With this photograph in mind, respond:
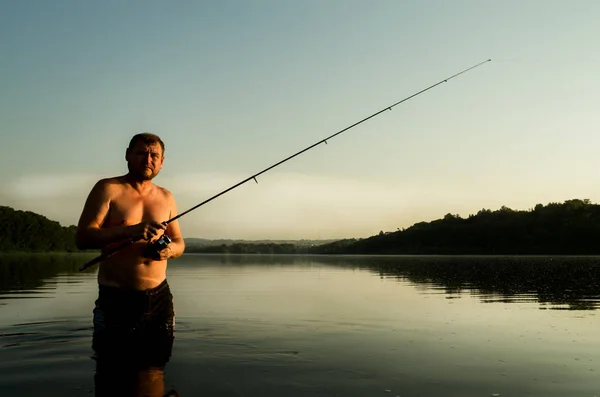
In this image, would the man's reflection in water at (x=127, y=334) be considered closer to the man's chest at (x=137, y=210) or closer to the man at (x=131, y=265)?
the man at (x=131, y=265)

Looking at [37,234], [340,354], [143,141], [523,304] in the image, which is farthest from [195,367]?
[37,234]

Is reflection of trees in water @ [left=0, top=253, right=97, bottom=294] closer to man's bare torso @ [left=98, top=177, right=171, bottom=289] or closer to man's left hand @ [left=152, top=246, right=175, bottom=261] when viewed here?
man's bare torso @ [left=98, top=177, right=171, bottom=289]

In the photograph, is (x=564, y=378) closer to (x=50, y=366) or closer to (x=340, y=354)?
(x=340, y=354)

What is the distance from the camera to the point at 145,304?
6.80 meters

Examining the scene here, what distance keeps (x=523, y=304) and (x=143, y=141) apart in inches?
602

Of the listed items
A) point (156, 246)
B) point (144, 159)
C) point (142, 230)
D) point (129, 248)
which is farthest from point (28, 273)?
point (142, 230)

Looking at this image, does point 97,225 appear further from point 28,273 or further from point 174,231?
Answer: point 28,273

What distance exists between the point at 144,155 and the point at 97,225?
91 cm

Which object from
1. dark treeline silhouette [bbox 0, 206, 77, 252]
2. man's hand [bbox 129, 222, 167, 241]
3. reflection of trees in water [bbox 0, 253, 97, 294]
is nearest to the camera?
man's hand [bbox 129, 222, 167, 241]

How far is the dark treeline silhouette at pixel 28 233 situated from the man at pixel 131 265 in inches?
6854

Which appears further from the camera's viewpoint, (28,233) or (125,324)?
(28,233)

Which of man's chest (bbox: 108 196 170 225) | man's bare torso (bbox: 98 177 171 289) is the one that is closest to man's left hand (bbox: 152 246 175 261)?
man's bare torso (bbox: 98 177 171 289)

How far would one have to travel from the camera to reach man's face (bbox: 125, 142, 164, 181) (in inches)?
265

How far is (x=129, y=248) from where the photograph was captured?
6715 millimetres
